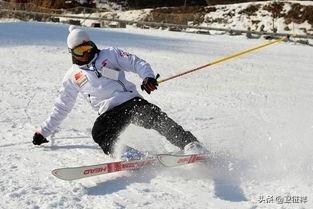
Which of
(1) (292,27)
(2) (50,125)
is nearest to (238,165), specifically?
(2) (50,125)

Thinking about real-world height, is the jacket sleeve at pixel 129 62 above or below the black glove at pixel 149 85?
above

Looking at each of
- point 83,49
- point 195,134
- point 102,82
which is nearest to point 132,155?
point 102,82

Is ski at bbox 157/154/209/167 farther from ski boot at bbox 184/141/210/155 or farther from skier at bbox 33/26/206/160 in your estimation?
skier at bbox 33/26/206/160

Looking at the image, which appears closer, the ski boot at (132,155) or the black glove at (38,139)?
the ski boot at (132,155)

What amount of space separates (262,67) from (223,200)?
8.90m

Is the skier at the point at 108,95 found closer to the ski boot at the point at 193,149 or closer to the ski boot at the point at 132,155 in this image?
the ski boot at the point at 193,149

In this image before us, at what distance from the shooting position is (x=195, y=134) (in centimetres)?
604

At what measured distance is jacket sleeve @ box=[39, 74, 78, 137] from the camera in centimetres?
514

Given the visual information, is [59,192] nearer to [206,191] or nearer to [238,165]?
[206,191]

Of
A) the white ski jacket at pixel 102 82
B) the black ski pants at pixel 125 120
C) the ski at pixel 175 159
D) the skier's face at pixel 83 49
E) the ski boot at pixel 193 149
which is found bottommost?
the ski at pixel 175 159

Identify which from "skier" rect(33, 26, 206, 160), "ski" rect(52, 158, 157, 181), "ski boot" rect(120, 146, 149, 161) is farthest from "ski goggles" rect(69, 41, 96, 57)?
"ski" rect(52, 158, 157, 181)

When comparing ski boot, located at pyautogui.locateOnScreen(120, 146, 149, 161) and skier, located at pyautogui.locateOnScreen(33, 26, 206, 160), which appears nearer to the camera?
ski boot, located at pyautogui.locateOnScreen(120, 146, 149, 161)

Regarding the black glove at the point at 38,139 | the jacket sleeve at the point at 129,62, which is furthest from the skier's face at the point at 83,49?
the black glove at the point at 38,139

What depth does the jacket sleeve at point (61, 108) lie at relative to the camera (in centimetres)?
514
